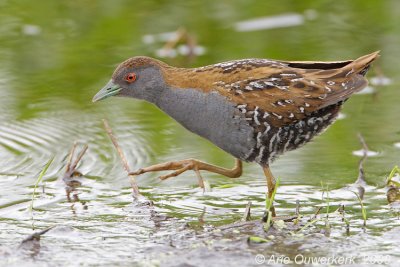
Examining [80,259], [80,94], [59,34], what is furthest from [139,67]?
[59,34]

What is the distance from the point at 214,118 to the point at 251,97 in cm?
30

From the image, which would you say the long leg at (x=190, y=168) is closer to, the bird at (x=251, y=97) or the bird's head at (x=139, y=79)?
the bird at (x=251, y=97)

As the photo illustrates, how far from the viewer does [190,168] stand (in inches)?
299

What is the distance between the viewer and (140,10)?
12594 mm

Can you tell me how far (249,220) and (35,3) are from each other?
6854 mm

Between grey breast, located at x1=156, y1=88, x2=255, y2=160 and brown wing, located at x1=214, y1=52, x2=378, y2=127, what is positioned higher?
brown wing, located at x1=214, y1=52, x2=378, y2=127

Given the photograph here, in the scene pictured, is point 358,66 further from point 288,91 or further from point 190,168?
point 190,168

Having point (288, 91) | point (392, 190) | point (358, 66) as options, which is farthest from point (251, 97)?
point (392, 190)

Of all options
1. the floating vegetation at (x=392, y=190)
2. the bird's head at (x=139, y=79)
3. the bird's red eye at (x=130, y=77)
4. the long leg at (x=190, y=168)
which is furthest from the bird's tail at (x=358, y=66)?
the bird's red eye at (x=130, y=77)

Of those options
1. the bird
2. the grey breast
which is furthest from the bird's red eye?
the grey breast

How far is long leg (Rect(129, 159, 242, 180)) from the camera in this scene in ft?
24.5

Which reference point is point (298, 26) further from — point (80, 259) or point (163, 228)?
point (80, 259)

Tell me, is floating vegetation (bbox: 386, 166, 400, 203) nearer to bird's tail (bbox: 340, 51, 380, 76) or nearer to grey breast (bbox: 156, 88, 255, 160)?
bird's tail (bbox: 340, 51, 380, 76)

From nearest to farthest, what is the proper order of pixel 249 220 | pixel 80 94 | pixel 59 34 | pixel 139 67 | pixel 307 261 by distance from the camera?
pixel 307 261 → pixel 249 220 → pixel 139 67 → pixel 80 94 → pixel 59 34
